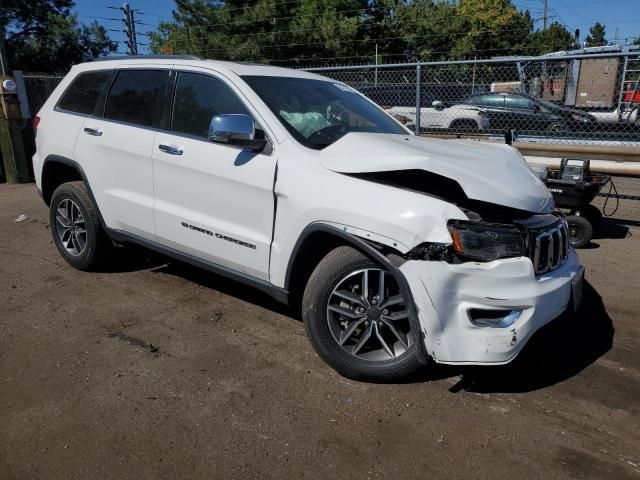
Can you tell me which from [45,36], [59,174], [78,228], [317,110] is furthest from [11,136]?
[45,36]

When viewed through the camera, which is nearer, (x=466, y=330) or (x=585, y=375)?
(x=466, y=330)

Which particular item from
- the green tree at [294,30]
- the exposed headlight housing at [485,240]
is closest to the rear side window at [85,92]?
the exposed headlight housing at [485,240]

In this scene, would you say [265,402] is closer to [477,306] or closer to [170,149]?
[477,306]

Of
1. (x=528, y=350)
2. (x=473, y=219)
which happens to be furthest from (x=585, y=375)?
(x=473, y=219)

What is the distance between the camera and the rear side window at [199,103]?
3764 mm

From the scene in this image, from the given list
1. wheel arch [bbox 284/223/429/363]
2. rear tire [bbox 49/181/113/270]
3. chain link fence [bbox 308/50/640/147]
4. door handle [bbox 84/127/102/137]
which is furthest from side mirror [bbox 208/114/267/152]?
chain link fence [bbox 308/50/640/147]

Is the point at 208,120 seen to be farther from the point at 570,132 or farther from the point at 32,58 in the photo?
the point at 32,58

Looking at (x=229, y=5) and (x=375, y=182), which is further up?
(x=229, y=5)

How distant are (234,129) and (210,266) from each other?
1.07 m

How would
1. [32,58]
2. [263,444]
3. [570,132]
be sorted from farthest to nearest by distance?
[32,58] < [570,132] < [263,444]

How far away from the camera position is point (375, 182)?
3.03 m

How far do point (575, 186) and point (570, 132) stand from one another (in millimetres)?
3292

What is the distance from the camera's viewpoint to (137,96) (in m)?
4.38

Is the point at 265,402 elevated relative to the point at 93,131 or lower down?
lower down
